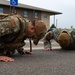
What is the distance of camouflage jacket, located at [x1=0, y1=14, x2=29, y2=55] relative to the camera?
9.74m

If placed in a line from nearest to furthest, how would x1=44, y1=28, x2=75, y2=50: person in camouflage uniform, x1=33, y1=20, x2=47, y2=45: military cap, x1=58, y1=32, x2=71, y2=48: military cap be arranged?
x1=33, y1=20, x2=47, y2=45: military cap < x1=58, y1=32, x2=71, y2=48: military cap < x1=44, y1=28, x2=75, y2=50: person in camouflage uniform

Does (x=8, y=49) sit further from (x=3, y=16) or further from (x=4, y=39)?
(x=3, y=16)

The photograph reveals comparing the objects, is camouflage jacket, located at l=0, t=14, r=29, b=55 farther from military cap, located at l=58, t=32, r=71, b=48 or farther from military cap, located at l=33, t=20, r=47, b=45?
military cap, located at l=58, t=32, r=71, b=48

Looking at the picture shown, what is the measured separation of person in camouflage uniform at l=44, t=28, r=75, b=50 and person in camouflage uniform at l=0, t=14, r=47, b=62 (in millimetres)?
3688

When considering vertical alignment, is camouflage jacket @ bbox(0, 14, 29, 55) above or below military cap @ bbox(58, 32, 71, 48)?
above

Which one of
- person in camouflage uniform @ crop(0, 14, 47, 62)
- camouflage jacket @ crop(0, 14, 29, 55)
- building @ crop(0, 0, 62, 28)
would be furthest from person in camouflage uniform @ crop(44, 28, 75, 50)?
building @ crop(0, 0, 62, 28)

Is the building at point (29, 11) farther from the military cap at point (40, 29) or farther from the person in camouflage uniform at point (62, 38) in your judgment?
the military cap at point (40, 29)

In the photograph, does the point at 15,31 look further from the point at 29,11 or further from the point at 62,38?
the point at 29,11

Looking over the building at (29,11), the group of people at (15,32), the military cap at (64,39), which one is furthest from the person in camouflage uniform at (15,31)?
the building at (29,11)

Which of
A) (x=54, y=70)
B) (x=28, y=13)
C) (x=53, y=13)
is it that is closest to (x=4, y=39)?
(x=54, y=70)

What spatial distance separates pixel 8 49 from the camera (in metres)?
10.5

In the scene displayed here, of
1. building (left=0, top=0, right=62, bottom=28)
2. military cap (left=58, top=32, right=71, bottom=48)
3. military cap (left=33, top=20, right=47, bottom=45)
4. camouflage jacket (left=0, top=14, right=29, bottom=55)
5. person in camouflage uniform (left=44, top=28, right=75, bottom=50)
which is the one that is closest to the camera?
camouflage jacket (left=0, top=14, right=29, bottom=55)

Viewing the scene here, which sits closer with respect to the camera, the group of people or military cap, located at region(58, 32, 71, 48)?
the group of people

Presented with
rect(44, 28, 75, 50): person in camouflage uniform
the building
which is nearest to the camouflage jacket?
rect(44, 28, 75, 50): person in camouflage uniform
